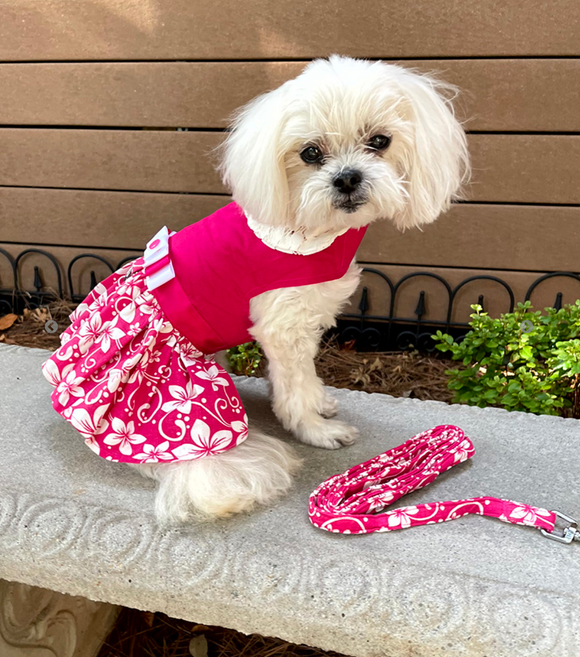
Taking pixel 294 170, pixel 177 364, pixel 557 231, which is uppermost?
pixel 294 170

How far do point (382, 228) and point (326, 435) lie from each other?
96 centimetres

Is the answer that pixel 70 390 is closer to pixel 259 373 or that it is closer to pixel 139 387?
pixel 139 387

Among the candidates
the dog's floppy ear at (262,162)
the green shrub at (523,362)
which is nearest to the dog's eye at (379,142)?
the dog's floppy ear at (262,162)

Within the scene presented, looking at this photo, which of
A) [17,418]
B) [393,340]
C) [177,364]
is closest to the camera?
[177,364]

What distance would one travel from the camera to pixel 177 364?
1111 mm

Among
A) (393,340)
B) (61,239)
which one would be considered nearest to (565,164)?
(393,340)

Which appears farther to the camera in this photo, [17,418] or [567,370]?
[567,370]

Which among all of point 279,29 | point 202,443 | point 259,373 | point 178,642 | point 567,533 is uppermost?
point 279,29

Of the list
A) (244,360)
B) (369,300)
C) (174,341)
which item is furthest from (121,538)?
(369,300)

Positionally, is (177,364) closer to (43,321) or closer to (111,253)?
(111,253)

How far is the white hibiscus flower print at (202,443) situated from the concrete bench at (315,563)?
130 mm

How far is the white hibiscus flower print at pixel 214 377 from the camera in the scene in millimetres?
1097

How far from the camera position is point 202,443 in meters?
1.01

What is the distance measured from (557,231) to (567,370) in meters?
0.57
